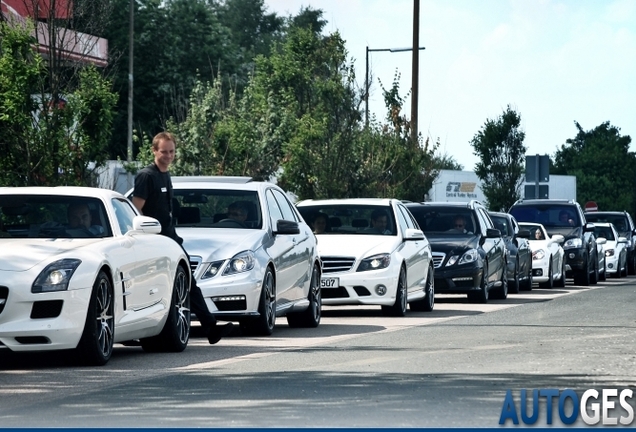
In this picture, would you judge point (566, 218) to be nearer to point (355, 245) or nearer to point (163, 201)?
point (355, 245)

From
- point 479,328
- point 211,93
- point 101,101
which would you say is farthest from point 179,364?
point 211,93

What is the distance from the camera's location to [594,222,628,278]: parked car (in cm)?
4569

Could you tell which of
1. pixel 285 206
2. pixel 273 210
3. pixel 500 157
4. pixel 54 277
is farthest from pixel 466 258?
pixel 500 157

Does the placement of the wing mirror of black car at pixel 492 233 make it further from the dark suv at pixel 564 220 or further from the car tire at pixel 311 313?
the dark suv at pixel 564 220

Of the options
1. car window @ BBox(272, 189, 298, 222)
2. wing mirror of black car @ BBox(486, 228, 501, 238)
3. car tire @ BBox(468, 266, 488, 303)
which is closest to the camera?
car window @ BBox(272, 189, 298, 222)

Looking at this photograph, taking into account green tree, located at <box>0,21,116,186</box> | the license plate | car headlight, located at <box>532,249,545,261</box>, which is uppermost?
green tree, located at <box>0,21,116,186</box>

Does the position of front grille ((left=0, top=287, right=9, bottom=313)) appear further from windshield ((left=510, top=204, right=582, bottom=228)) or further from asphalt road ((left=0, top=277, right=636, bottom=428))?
windshield ((left=510, top=204, right=582, bottom=228))

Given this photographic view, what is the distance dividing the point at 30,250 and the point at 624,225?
124 ft

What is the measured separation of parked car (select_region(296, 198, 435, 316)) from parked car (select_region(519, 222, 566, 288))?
40.2ft

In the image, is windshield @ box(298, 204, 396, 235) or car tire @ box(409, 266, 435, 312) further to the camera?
car tire @ box(409, 266, 435, 312)

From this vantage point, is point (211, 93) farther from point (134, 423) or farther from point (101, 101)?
point (134, 423)

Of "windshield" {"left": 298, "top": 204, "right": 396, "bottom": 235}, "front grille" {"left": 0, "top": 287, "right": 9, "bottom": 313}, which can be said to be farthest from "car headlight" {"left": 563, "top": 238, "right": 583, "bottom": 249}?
"front grille" {"left": 0, "top": 287, "right": 9, "bottom": 313}

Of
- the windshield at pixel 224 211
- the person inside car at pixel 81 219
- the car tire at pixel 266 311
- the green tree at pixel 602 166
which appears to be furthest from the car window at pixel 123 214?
the green tree at pixel 602 166

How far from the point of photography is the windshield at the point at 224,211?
58.6 feet
